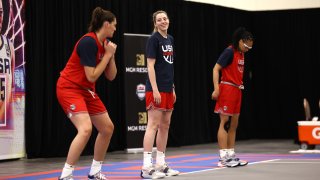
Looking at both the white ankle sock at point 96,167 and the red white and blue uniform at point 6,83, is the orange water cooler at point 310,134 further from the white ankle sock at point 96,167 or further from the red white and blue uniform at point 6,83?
the white ankle sock at point 96,167

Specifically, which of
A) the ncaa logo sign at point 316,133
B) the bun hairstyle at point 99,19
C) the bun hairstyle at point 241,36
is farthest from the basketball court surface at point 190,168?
the bun hairstyle at point 99,19

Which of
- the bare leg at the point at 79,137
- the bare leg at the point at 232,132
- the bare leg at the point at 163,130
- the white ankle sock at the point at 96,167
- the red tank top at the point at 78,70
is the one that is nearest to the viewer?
the bare leg at the point at 79,137

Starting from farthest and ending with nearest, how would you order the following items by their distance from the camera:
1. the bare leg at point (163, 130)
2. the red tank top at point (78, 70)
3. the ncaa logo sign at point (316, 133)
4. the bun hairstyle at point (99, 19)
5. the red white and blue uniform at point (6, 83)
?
the ncaa logo sign at point (316, 133) < the red white and blue uniform at point (6, 83) < the bare leg at point (163, 130) < the bun hairstyle at point (99, 19) < the red tank top at point (78, 70)

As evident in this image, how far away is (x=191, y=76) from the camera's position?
12.7 meters

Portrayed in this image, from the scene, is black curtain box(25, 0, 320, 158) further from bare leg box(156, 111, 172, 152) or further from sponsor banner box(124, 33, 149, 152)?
bare leg box(156, 111, 172, 152)

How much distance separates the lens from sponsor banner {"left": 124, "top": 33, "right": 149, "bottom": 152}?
34.4ft

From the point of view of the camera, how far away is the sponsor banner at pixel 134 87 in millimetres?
10492

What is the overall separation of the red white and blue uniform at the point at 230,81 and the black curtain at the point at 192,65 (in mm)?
3369

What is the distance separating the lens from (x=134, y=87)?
10.6 meters

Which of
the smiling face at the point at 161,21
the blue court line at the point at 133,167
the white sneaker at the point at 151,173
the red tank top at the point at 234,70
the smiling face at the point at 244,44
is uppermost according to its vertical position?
the smiling face at the point at 161,21

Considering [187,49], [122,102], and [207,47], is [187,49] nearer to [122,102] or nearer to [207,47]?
[207,47]

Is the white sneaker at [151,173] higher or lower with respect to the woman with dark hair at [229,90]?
lower

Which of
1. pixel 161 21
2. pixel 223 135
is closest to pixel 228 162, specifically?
pixel 223 135

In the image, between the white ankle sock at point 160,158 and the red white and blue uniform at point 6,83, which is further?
the red white and blue uniform at point 6,83
